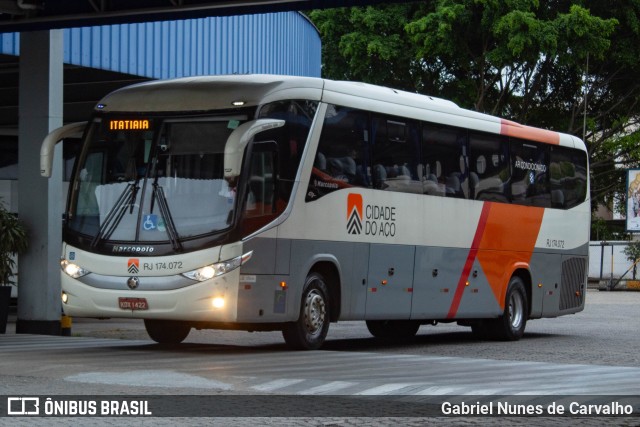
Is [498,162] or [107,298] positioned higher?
[498,162]

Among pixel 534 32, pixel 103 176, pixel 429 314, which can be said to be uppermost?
pixel 534 32

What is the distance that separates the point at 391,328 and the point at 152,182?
7087 millimetres

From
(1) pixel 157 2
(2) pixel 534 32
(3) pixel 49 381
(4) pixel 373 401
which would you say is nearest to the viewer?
(4) pixel 373 401

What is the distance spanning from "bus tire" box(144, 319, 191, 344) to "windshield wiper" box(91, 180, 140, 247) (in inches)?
94.1

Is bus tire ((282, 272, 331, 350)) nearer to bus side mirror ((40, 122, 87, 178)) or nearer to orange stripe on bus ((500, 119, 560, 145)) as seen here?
bus side mirror ((40, 122, 87, 178))

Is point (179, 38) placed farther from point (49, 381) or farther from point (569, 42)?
point (569, 42)

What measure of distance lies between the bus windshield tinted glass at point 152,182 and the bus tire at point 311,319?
183 cm

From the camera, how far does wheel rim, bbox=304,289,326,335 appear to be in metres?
17.4

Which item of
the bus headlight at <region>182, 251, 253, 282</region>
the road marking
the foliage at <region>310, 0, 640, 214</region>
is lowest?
the road marking

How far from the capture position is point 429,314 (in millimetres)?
20375

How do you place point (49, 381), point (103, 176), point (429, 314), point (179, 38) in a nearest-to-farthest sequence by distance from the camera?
1. point (49, 381)
2. point (103, 176)
3. point (429, 314)
4. point (179, 38)

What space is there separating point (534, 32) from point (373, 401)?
1300 inches

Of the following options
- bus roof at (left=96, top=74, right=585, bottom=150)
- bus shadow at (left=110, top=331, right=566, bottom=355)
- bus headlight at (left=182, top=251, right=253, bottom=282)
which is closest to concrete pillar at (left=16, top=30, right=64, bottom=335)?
bus shadow at (left=110, top=331, right=566, bottom=355)

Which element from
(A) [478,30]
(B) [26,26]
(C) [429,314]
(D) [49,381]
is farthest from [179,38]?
(A) [478,30]
